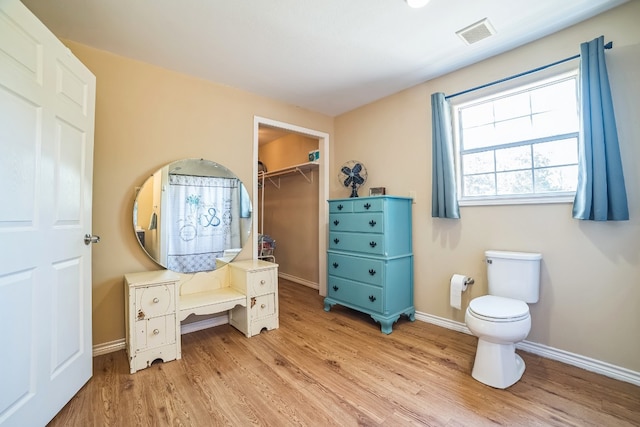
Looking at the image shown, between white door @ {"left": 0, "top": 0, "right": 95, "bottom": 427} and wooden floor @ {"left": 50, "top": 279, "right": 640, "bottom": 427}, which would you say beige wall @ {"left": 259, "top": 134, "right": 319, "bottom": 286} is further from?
white door @ {"left": 0, "top": 0, "right": 95, "bottom": 427}

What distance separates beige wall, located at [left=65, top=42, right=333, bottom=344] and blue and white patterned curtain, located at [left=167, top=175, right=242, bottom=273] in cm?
22

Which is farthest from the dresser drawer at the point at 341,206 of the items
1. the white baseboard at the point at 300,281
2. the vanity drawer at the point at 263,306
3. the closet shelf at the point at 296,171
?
the white baseboard at the point at 300,281

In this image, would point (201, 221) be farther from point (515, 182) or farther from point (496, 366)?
point (515, 182)

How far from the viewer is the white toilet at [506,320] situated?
1.67 meters

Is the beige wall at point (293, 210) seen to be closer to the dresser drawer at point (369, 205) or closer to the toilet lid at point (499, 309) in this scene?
the dresser drawer at point (369, 205)

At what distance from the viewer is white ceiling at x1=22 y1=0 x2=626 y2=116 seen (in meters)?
1.76

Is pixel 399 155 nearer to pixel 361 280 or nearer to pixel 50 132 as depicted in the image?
pixel 361 280

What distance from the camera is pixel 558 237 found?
6.55 feet

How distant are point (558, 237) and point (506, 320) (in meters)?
0.84

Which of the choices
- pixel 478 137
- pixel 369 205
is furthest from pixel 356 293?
pixel 478 137

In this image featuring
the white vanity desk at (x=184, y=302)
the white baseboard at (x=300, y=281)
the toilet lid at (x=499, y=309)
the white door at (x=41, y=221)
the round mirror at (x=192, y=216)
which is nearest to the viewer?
the white door at (x=41, y=221)

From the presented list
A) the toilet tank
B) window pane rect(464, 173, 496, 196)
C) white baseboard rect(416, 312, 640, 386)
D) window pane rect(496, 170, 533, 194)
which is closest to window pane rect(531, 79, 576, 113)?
window pane rect(496, 170, 533, 194)

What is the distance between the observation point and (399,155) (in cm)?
299

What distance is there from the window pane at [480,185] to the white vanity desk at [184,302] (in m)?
1.97
